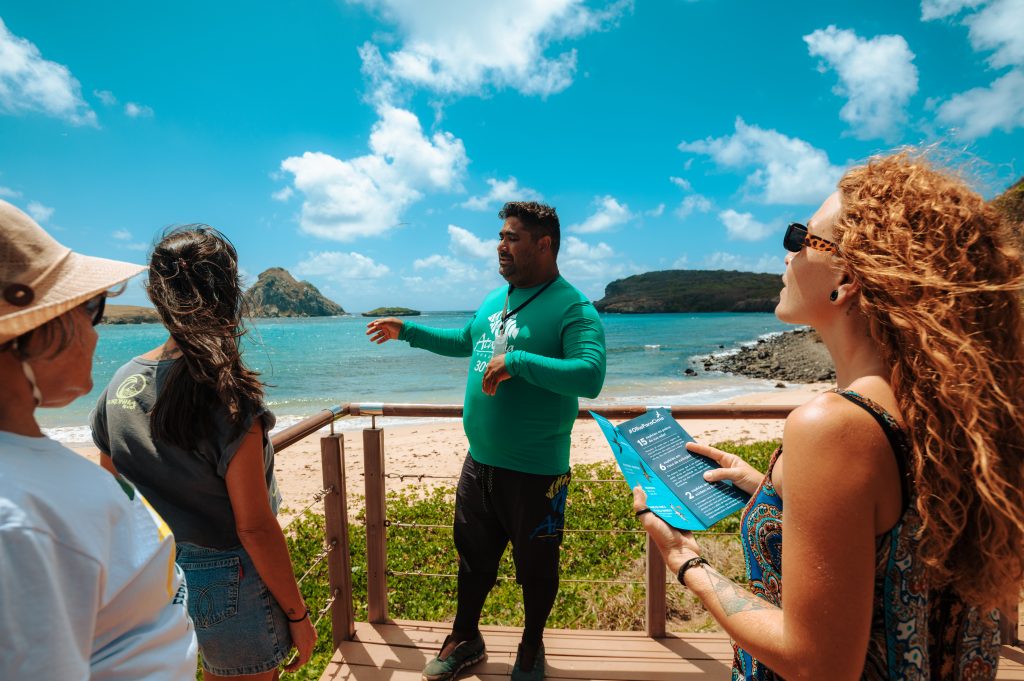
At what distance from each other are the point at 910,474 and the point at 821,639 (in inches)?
12.9

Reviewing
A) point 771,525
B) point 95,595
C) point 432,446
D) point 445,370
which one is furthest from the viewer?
point 445,370

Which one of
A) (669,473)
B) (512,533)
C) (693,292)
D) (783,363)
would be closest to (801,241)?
(669,473)

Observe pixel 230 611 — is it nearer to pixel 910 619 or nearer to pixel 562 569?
pixel 910 619

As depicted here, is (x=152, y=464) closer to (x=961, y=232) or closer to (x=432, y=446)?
(x=961, y=232)

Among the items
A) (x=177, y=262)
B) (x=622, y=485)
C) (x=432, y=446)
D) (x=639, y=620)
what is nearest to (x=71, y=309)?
(x=177, y=262)

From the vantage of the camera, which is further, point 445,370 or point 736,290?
point 736,290

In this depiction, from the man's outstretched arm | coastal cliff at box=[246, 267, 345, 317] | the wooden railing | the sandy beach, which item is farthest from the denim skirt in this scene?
coastal cliff at box=[246, 267, 345, 317]

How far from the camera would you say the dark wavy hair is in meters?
1.45

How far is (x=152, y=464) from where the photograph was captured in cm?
152

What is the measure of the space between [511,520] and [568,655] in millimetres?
831

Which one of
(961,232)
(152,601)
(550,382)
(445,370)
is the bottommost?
(445,370)

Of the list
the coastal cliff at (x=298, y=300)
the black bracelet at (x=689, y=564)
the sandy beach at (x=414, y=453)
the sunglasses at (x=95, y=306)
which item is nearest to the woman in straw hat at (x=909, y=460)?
the black bracelet at (x=689, y=564)

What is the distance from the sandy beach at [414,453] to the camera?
905cm

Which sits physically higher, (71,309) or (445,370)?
(71,309)
